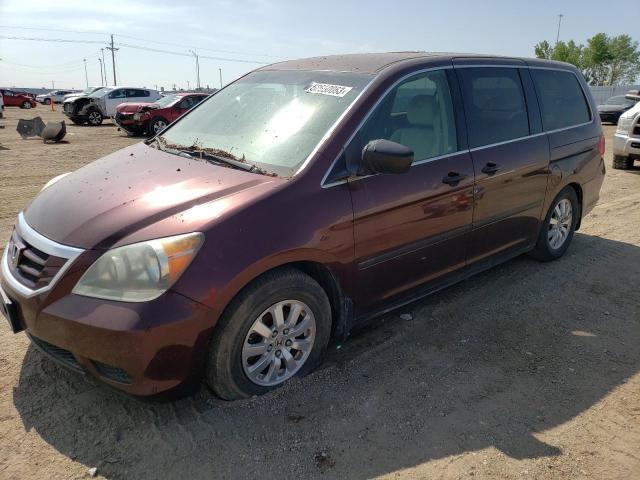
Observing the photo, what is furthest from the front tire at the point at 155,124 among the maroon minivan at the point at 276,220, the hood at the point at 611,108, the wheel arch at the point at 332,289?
the hood at the point at 611,108

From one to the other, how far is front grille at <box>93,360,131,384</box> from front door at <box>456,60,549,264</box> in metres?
2.55

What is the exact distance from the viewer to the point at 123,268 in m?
2.35

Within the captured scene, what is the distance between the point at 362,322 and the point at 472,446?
1009 millimetres

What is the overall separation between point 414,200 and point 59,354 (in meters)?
2.19

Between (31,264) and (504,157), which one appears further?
(504,157)

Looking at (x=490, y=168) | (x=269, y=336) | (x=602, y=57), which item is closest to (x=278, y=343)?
(x=269, y=336)

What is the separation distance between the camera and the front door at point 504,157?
3740 mm

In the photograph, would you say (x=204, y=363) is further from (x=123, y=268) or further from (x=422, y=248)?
(x=422, y=248)

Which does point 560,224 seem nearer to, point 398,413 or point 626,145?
point 398,413

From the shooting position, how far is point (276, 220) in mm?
2621

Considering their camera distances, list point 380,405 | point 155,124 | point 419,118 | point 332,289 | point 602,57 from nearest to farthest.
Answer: point 380,405 < point 332,289 < point 419,118 < point 155,124 < point 602,57

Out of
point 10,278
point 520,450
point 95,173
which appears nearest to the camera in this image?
point 520,450

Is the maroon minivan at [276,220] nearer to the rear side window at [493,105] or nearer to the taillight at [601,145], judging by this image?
the rear side window at [493,105]

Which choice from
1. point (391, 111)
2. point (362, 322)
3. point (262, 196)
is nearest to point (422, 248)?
point (362, 322)
